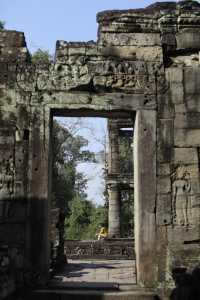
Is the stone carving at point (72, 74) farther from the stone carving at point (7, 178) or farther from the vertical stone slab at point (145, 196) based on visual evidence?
the stone carving at point (7, 178)

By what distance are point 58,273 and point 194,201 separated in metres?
3.60

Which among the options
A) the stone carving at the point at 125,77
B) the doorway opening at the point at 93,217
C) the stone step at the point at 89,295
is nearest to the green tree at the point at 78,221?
the doorway opening at the point at 93,217

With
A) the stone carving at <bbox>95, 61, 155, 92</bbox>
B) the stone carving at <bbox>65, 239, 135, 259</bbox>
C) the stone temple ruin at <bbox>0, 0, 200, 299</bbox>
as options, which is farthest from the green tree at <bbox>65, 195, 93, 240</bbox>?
the stone carving at <bbox>95, 61, 155, 92</bbox>

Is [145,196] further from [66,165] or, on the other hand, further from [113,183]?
[66,165]

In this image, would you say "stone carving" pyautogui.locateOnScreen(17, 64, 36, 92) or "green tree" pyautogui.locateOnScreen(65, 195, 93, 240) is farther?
"green tree" pyautogui.locateOnScreen(65, 195, 93, 240)

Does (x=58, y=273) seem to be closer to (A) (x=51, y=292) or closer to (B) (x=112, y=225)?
(A) (x=51, y=292)

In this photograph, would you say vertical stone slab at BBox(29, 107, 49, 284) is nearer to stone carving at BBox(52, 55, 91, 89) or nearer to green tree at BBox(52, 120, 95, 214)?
stone carving at BBox(52, 55, 91, 89)

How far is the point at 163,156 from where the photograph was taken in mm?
7387

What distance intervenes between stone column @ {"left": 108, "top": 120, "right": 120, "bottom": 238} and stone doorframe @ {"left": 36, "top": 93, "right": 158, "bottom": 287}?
1430 cm

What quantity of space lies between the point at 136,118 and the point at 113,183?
47.1 feet

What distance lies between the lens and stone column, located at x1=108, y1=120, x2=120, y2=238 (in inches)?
855

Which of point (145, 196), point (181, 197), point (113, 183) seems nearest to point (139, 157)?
point (145, 196)

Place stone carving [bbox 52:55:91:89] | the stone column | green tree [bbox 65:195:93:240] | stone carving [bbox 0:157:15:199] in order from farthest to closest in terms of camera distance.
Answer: green tree [bbox 65:195:93:240], the stone column, stone carving [bbox 52:55:91:89], stone carving [bbox 0:157:15:199]

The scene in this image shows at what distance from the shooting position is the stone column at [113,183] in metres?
21.7
